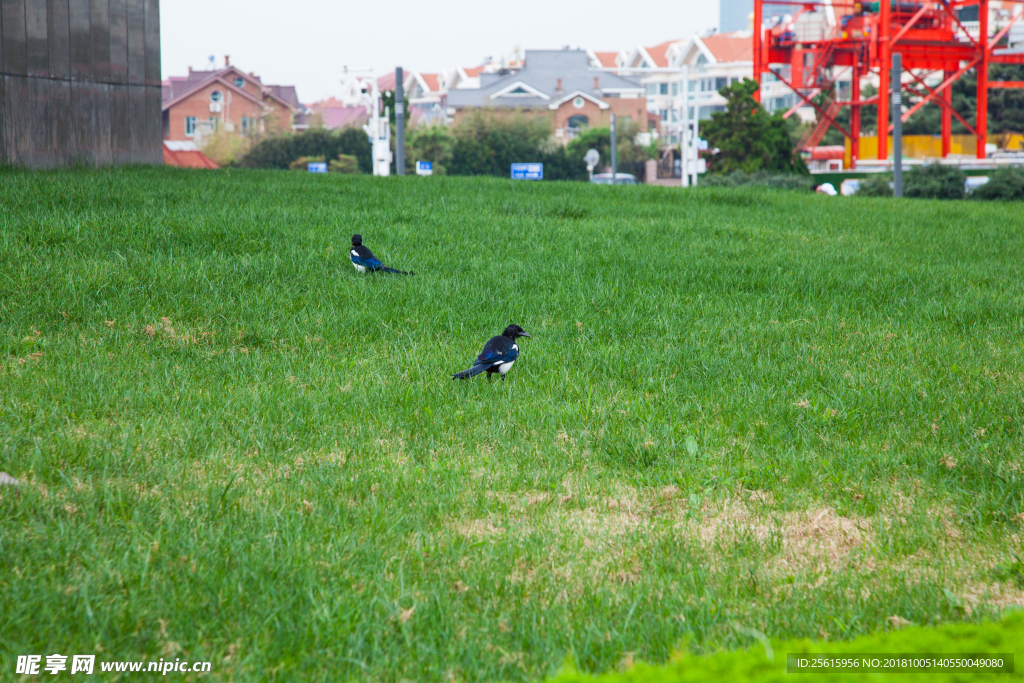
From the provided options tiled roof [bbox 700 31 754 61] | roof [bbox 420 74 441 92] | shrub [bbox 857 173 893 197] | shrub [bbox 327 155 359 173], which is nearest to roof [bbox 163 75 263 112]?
shrub [bbox 327 155 359 173]

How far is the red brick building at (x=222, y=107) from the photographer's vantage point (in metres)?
81.1

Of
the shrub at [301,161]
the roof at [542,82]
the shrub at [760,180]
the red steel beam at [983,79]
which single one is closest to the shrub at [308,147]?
the shrub at [301,161]

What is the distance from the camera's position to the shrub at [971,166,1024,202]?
27.8 metres

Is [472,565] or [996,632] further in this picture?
[472,565]

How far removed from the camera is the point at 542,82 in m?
95.2

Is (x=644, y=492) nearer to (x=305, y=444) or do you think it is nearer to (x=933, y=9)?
(x=305, y=444)

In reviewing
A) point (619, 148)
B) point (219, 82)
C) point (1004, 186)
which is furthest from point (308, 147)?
point (1004, 186)

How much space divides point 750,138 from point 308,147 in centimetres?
4003

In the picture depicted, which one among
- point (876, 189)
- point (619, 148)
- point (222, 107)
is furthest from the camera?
point (222, 107)

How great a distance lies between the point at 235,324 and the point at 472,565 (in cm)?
499

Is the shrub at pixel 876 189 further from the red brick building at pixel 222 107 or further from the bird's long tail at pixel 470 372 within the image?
the red brick building at pixel 222 107

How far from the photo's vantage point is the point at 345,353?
7.06m

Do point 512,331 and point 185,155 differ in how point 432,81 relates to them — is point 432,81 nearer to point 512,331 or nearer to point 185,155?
point 185,155

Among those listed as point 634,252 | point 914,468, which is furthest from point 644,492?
point 634,252
